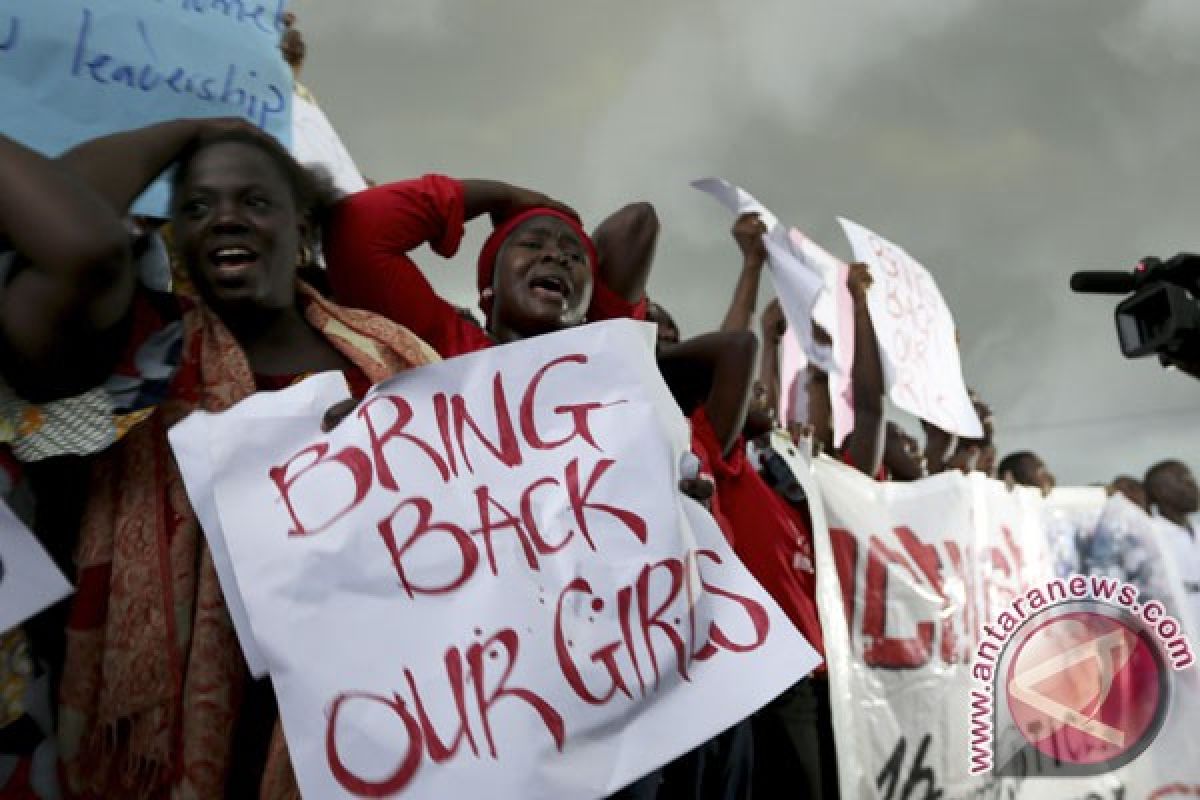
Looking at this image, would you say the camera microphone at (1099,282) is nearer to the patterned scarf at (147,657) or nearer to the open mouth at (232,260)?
the open mouth at (232,260)

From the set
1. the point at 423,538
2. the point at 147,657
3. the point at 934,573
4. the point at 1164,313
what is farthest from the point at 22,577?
the point at 934,573

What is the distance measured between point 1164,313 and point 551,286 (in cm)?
105

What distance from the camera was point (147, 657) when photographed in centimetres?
139

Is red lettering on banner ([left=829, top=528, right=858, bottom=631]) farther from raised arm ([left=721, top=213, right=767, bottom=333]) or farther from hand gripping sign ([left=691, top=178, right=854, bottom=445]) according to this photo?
raised arm ([left=721, top=213, right=767, bottom=333])

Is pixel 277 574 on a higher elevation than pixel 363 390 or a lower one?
lower

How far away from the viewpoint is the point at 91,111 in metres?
2.14

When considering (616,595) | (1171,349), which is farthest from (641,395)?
(1171,349)

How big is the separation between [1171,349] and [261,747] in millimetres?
1541

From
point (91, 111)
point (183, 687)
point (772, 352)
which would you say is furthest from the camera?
point (772, 352)

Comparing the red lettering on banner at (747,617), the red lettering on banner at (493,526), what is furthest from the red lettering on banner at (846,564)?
the red lettering on banner at (493,526)

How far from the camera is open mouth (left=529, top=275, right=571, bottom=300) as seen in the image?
2.18 m

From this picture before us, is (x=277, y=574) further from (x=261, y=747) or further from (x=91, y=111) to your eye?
(x=91, y=111)

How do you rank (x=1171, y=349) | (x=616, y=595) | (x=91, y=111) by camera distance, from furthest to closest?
(x=91, y=111) < (x=1171, y=349) < (x=616, y=595)

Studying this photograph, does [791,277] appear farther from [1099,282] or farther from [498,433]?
[498,433]
